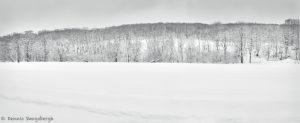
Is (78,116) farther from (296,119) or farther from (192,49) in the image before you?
(192,49)

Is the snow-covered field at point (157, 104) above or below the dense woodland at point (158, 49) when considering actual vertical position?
below

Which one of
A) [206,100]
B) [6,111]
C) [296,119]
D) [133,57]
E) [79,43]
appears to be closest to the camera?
[296,119]

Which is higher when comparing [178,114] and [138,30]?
[138,30]

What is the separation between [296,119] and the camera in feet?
17.5

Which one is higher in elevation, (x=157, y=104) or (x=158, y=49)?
(x=158, y=49)

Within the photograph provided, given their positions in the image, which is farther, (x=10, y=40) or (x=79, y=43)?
(x=79, y=43)

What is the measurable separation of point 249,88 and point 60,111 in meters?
5.95

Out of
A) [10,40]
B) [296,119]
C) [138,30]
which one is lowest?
[296,119]

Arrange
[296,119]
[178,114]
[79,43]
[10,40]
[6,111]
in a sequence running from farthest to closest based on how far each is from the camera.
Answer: [79,43] < [10,40] < [6,111] < [178,114] < [296,119]

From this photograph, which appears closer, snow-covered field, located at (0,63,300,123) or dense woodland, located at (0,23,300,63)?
snow-covered field, located at (0,63,300,123)

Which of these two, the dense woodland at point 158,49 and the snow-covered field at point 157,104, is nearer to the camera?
the snow-covered field at point 157,104

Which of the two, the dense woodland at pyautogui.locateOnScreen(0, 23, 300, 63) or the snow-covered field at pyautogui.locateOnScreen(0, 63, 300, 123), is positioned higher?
the dense woodland at pyautogui.locateOnScreen(0, 23, 300, 63)

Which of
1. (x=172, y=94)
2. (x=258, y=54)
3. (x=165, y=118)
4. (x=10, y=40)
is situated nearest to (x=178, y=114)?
(x=165, y=118)

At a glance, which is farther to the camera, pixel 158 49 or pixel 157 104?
pixel 158 49
